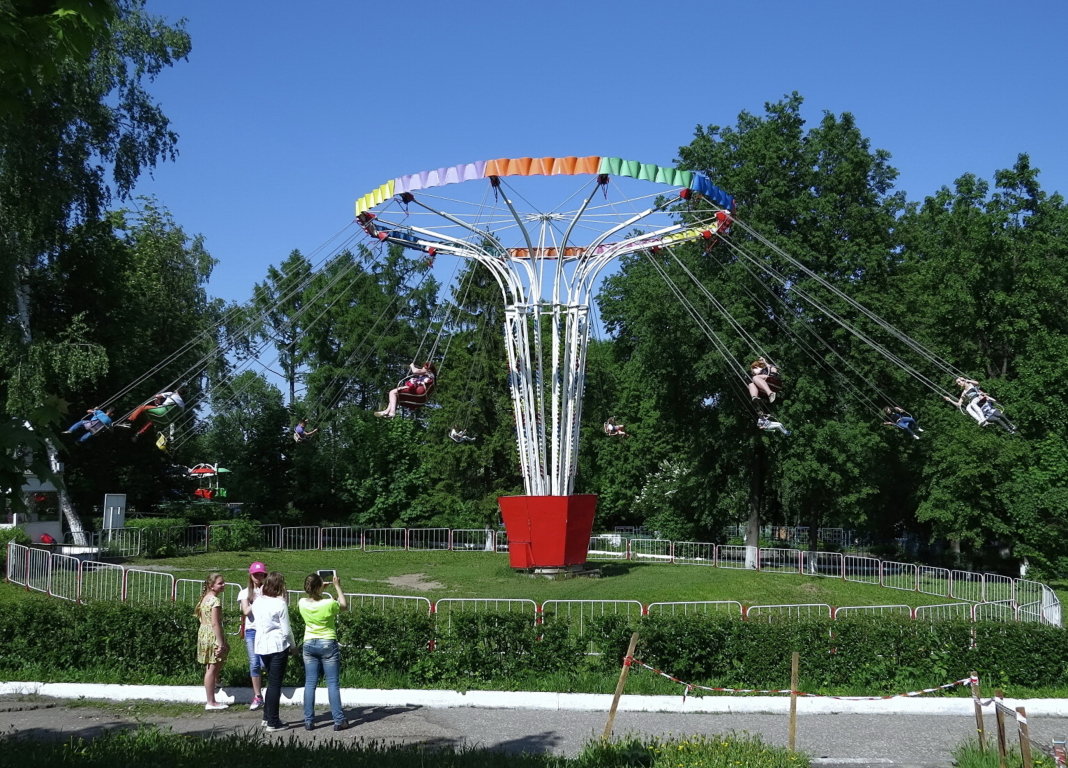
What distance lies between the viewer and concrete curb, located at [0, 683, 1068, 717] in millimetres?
11430

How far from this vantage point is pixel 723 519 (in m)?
37.5

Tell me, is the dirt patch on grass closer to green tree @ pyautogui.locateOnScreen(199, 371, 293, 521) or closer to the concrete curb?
the concrete curb

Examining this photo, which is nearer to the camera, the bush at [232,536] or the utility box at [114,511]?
the utility box at [114,511]

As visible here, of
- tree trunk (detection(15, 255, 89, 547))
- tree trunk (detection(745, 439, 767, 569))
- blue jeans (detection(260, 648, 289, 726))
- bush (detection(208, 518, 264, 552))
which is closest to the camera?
blue jeans (detection(260, 648, 289, 726))

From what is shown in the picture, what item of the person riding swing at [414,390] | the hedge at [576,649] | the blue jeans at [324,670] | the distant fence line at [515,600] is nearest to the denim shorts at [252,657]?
the blue jeans at [324,670]

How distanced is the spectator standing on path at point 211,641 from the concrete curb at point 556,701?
33 cm

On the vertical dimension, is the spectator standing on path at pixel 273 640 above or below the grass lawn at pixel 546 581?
above

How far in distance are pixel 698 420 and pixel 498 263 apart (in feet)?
43.5

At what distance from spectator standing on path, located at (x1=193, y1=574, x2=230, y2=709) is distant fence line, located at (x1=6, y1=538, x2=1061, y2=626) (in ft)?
8.68

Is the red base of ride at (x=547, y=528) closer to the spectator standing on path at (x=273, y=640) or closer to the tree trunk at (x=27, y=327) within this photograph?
the spectator standing on path at (x=273, y=640)

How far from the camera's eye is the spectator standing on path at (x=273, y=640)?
9.97m

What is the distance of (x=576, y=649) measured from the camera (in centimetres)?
1245

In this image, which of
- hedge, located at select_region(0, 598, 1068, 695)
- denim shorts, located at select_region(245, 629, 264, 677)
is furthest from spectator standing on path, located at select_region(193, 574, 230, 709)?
Result: hedge, located at select_region(0, 598, 1068, 695)

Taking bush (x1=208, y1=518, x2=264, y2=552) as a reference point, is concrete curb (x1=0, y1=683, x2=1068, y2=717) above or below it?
below
